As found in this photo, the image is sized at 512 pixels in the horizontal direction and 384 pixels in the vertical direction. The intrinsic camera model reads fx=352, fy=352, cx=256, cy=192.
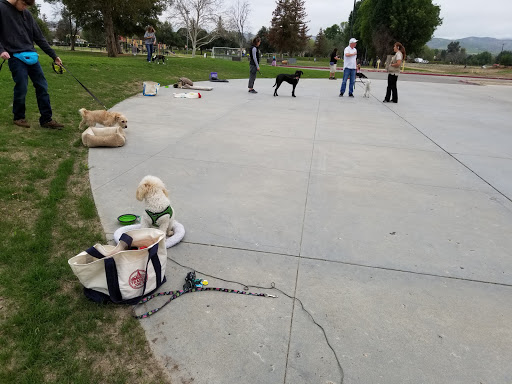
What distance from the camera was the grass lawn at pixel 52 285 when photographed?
204 cm

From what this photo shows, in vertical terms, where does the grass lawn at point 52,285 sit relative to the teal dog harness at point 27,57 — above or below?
below

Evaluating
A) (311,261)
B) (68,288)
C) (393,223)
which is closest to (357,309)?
(311,261)

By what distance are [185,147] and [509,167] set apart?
5712 mm

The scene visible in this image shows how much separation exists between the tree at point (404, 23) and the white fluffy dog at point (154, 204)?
6009 cm

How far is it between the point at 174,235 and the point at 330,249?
1.51 metres

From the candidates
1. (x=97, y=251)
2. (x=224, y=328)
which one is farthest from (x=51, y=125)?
(x=224, y=328)

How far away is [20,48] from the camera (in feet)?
18.4

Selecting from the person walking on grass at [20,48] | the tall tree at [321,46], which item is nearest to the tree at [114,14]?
the person walking on grass at [20,48]

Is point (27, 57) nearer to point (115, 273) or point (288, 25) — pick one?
point (115, 273)

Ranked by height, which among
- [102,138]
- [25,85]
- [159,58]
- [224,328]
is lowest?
[224,328]

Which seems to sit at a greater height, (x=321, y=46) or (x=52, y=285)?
(x=321, y=46)

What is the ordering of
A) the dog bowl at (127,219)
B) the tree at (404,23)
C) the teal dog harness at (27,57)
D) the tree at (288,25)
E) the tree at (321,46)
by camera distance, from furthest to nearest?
the tree at (321,46) < the tree at (288,25) < the tree at (404,23) < the teal dog harness at (27,57) < the dog bowl at (127,219)

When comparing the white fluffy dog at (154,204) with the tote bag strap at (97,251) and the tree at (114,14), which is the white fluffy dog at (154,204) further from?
the tree at (114,14)

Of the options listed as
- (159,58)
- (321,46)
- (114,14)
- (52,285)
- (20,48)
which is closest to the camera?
(52,285)
